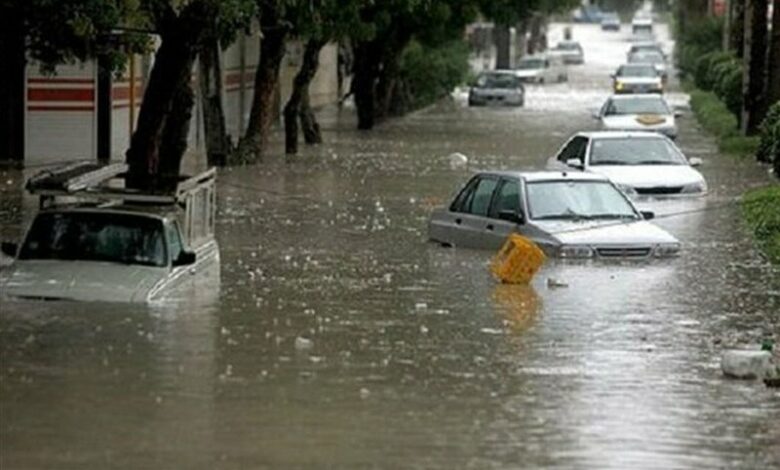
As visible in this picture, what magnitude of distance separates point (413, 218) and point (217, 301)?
12276mm

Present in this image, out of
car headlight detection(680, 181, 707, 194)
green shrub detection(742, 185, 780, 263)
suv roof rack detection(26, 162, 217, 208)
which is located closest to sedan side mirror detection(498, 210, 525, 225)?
green shrub detection(742, 185, 780, 263)

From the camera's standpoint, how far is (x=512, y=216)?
29.2m

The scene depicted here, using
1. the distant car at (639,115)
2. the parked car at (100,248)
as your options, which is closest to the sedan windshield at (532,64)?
the distant car at (639,115)

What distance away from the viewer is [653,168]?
38.5 metres

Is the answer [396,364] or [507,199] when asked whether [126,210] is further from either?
[507,199]

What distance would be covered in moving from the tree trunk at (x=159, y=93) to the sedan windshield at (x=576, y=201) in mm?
5174

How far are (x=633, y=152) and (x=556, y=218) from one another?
10056 millimetres

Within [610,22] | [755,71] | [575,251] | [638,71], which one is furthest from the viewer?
[610,22]

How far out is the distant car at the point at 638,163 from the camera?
3781 centimetres

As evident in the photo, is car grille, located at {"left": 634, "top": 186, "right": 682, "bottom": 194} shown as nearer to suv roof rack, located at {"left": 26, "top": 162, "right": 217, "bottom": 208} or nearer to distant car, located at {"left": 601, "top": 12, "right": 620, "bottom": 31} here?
suv roof rack, located at {"left": 26, "top": 162, "right": 217, "bottom": 208}

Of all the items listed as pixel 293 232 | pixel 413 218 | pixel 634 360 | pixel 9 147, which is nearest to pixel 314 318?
pixel 634 360

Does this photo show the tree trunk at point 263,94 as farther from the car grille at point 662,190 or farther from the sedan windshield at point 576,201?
the sedan windshield at point 576,201

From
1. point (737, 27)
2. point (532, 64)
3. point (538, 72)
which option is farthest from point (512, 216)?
point (532, 64)

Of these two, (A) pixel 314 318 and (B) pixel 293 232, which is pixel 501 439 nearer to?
(A) pixel 314 318
